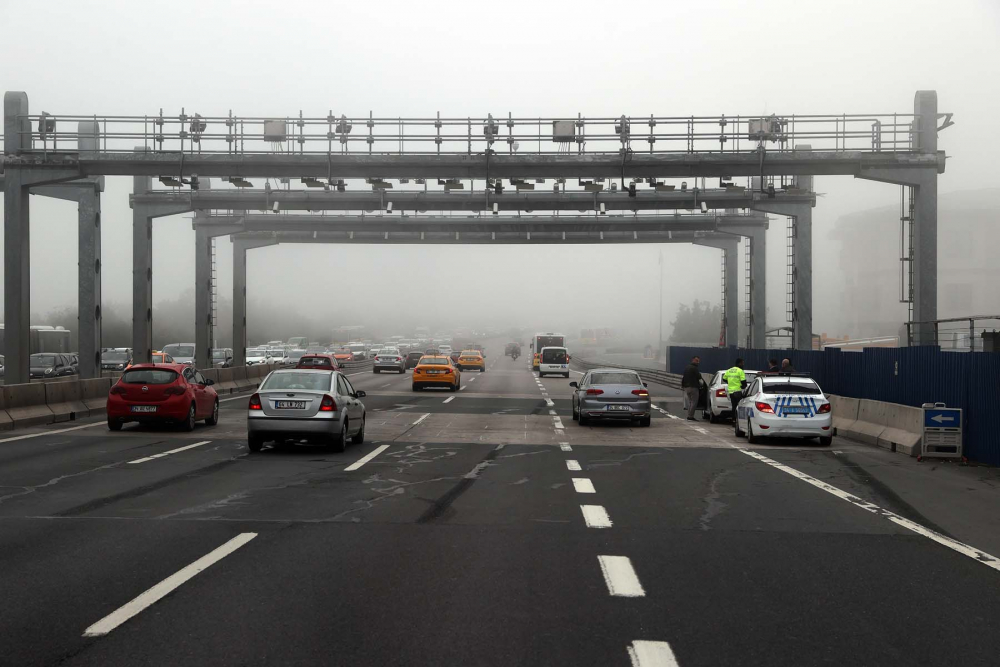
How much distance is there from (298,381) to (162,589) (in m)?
10.2

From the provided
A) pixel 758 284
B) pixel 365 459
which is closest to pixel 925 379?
pixel 365 459

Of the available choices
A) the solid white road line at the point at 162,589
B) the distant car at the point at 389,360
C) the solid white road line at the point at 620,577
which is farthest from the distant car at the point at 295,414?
the distant car at the point at 389,360

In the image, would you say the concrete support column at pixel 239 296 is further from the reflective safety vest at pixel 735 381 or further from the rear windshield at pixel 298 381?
the rear windshield at pixel 298 381

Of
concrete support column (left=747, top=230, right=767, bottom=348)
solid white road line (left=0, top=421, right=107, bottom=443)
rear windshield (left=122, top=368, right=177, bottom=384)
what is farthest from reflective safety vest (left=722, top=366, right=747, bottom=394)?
concrete support column (left=747, top=230, right=767, bottom=348)

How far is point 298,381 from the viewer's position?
16.9m

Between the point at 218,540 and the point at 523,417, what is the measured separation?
1830 cm

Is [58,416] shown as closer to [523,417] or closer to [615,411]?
[523,417]

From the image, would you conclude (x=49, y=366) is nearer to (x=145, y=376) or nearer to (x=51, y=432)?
(x=51, y=432)

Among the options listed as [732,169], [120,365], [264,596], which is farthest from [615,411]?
[120,365]

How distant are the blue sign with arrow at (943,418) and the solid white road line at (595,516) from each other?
877 cm

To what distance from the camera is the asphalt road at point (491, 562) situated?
5.60 metres

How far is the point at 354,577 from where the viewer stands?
23.9 ft

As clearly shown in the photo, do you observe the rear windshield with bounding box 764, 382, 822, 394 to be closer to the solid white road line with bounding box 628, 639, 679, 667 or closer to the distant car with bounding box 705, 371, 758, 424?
the distant car with bounding box 705, 371, 758, 424

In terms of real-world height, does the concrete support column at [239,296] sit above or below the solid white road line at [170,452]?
above
